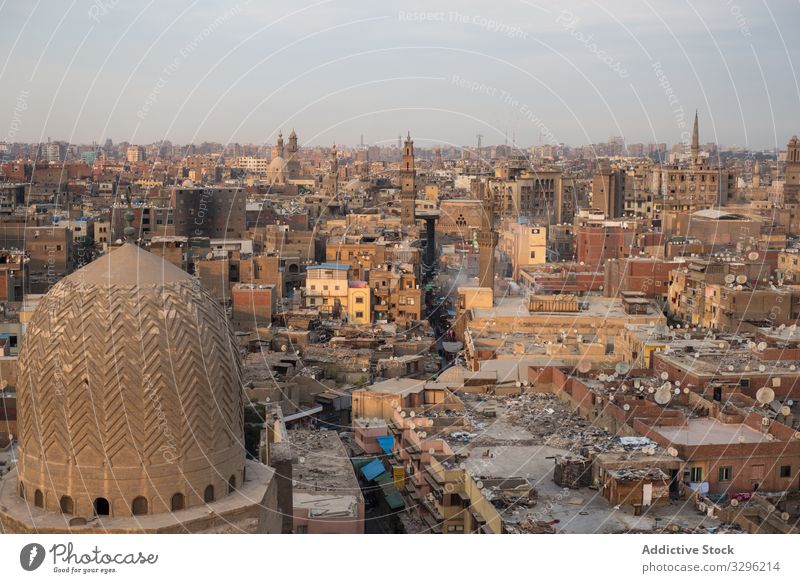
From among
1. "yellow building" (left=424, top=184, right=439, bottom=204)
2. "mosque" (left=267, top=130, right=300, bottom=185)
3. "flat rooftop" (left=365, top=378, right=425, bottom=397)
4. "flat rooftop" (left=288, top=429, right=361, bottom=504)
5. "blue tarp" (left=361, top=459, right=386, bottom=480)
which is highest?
"mosque" (left=267, top=130, right=300, bottom=185)

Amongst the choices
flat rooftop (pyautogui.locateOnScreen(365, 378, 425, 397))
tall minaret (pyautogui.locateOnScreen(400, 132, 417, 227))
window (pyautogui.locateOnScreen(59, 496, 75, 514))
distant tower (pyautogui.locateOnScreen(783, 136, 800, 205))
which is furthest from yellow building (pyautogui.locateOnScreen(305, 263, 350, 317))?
distant tower (pyautogui.locateOnScreen(783, 136, 800, 205))

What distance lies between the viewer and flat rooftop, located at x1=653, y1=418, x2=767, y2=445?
7.50 meters

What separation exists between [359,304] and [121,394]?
1114cm

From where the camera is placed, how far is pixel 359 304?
Result: 15.2 m

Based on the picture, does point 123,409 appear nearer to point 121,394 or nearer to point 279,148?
point 121,394

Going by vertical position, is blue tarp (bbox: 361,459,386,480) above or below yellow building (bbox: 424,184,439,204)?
below

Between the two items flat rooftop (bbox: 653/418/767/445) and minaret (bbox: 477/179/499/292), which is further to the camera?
minaret (bbox: 477/179/499/292)

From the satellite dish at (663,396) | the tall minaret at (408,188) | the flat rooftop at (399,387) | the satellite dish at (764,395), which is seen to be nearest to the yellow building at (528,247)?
the tall minaret at (408,188)

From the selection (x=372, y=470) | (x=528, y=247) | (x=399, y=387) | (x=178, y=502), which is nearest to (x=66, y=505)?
(x=178, y=502)

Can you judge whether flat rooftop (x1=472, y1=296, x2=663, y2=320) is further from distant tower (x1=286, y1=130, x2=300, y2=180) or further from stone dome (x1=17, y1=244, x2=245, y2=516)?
distant tower (x1=286, y1=130, x2=300, y2=180)

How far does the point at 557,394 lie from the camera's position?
938 cm

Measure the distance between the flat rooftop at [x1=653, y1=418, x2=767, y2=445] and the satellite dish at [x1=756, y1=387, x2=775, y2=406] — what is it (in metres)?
0.57

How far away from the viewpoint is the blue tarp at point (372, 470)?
8578mm

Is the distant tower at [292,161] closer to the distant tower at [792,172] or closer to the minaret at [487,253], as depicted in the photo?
the distant tower at [792,172]
